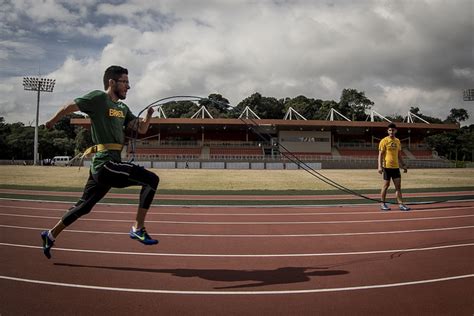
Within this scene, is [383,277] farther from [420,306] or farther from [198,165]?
[198,165]

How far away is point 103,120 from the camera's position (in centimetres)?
416

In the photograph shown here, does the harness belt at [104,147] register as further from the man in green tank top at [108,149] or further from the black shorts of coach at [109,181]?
the black shorts of coach at [109,181]

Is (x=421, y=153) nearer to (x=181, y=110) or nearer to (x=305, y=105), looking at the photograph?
(x=305, y=105)

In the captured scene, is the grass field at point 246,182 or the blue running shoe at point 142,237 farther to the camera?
the grass field at point 246,182

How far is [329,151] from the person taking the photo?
5491cm

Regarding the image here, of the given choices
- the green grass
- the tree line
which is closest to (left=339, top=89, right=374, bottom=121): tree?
the tree line

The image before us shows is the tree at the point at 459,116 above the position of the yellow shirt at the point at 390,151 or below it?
above

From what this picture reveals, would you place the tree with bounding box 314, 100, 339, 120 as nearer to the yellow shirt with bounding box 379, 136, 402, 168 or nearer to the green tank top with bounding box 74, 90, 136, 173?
the yellow shirt with bounding box 379, 136, 402, 168

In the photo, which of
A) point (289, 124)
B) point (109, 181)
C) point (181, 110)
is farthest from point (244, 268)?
point (181, 110)

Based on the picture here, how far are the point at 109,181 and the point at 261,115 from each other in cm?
8696

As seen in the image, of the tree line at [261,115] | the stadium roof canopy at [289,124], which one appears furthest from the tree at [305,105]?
the stadium roof canopy at [289,124]

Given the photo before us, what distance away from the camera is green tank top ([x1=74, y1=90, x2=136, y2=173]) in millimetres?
4062

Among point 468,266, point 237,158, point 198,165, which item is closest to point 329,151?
point 237,158

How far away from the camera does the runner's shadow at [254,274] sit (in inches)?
151
